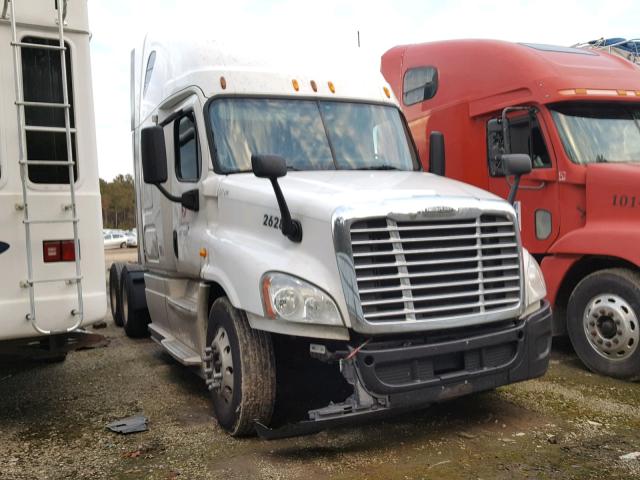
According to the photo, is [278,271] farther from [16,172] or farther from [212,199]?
[16,172]

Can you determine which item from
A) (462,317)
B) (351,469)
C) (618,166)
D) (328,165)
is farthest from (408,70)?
(351,469)

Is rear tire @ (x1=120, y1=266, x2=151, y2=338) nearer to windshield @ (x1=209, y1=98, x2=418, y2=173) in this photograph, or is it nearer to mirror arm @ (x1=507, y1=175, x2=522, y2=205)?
windshield @ (x1=209, y1=98, x2=418, y2=173)

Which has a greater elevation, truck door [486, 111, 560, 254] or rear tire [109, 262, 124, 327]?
truck door [486, 111, 560, 254]

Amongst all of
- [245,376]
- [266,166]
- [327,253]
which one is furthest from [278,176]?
[245,376]

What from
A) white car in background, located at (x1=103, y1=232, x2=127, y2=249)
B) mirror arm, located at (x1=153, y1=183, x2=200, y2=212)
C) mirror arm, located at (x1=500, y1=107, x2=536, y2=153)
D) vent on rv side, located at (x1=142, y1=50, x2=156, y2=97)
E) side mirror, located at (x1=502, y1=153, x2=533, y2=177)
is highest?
vent on rv side, located at (x1=142, y1=50, x2=156, y2=97)

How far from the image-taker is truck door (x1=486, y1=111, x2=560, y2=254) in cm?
662

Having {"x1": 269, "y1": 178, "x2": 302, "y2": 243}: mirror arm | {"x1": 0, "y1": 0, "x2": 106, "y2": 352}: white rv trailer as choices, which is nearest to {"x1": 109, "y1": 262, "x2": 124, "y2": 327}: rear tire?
{"x1": 0, "y1": 0, "x2": 106, "y2": 352}: white rv trailer

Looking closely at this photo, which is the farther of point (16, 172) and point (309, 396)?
point (309, 396)

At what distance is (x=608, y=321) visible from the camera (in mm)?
5961

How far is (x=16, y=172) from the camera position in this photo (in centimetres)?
457

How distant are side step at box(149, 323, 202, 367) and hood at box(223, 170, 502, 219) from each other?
1446 mm

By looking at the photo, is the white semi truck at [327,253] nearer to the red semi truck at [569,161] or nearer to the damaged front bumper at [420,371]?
the damaged front bumper at [420,371]

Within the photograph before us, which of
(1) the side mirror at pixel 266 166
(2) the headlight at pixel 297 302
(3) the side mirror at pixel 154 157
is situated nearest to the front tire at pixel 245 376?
(2) the headlight at pixel 297 302

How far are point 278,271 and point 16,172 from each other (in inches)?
81.0
